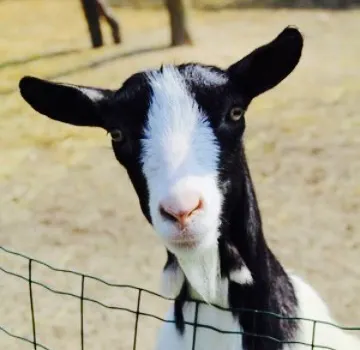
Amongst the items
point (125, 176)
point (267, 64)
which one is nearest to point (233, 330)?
Result: point (267, 64)

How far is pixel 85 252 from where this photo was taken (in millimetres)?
5707

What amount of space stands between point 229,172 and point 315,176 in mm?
3612

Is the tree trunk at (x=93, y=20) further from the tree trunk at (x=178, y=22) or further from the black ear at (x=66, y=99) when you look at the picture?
the black ear at (x=66, y=99)

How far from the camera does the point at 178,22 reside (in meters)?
9.73

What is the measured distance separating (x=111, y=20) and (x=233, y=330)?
24.5 feet

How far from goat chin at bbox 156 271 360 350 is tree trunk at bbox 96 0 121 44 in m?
7.09

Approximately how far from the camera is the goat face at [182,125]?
267 cm

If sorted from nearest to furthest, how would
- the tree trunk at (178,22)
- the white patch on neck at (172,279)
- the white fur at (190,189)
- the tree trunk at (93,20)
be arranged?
the white fur at (190,189), the white patch on neck at (172,279), the tree trunk at (178,22), the tree trunk at (93,20)

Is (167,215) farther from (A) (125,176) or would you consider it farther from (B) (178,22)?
(B) (178,22)

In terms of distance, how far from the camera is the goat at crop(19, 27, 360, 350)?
273 cm

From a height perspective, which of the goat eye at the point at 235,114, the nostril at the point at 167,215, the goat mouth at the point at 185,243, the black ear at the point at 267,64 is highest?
the black ear at the point at 267,64

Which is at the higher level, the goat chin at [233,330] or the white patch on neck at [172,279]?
the white patch on neck at [172,279]

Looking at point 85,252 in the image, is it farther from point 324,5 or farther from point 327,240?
point 324,5

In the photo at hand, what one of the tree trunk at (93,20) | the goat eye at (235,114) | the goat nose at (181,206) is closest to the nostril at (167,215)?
the goat nose at (181,206)
